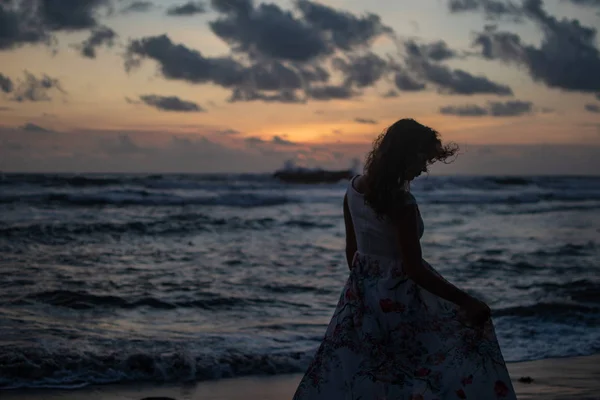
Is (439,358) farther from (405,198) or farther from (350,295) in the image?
(405,198)

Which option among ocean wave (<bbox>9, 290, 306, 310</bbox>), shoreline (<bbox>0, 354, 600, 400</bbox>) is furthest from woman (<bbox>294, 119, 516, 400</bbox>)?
ocean wave (<bbox>9, 290, 306, 310</bbox>)

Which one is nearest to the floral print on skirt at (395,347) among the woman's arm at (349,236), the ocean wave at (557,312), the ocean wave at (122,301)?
the woman's arm at (349,236)

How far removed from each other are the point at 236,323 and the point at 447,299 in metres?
5.01

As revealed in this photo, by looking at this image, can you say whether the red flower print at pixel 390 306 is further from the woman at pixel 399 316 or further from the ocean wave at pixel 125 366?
the ocean wave at pixel 125 366

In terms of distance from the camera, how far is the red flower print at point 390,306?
277 centimetres

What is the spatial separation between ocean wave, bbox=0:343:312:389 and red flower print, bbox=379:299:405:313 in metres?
3.14

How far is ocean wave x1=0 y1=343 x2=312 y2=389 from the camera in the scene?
5.39 m

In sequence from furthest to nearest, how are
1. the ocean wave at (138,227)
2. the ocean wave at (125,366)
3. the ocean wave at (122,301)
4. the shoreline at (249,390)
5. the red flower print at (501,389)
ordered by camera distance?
1. the ocean wave at (138,227)
2. the ocean wave at (122,301)
3. the ocean wave at (125,366)
4. the shoreline at (249,390)
5. the red flower print at (501,389)

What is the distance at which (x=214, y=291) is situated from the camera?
902 cm

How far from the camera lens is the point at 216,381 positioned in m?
5.53

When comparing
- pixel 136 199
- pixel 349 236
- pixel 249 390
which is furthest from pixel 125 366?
pixel 136 199

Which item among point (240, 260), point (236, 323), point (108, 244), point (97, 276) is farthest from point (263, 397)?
point (108, 244)

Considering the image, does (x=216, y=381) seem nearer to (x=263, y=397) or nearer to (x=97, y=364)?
(x=263, y=397)

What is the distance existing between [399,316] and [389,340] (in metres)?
0.11
